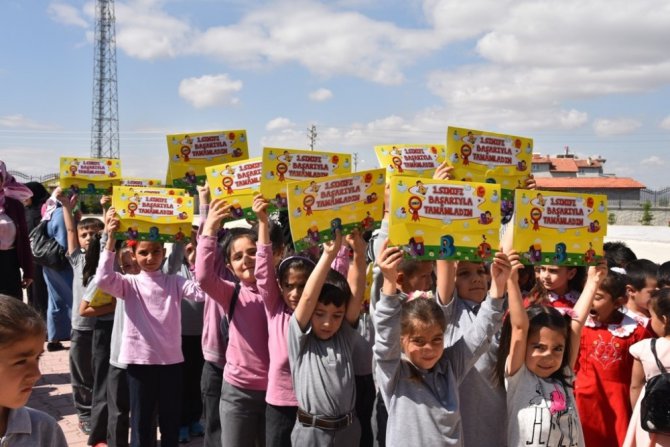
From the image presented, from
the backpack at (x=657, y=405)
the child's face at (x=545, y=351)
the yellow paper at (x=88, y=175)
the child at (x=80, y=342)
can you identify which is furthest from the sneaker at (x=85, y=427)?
the backpack at (x=657, y=405)

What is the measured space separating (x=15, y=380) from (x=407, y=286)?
257cm

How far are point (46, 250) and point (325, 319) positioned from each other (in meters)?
4.79

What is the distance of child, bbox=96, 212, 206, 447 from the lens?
4035 mm

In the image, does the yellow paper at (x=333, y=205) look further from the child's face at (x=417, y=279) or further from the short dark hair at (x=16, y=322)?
the short dark hair at (x=16, y=322)

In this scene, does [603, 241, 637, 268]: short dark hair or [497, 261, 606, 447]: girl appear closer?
[497, 261, 606, 447]: girl

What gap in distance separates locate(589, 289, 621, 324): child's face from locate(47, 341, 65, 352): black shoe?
6759 millimetres

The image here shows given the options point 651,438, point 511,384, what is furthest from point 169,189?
point 651,438

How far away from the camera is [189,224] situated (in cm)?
420

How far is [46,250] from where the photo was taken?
6715mm

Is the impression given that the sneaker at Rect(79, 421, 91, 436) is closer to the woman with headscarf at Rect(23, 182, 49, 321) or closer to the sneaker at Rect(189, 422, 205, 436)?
the sneaker at Rect(189, 422, 205, 436)

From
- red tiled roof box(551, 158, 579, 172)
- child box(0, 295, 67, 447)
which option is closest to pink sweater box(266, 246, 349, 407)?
child box(0, 295, 67, 447)

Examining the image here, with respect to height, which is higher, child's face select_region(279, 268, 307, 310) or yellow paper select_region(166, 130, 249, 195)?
yellow paper select_region(166, 130, 249, 195)

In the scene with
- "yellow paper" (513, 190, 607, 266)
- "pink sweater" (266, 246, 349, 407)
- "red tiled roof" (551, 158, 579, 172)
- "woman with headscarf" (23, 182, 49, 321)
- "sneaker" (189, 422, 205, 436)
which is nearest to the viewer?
"yellow paper" (513, 190, 607, 266)

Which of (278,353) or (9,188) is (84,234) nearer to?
(9,188)
